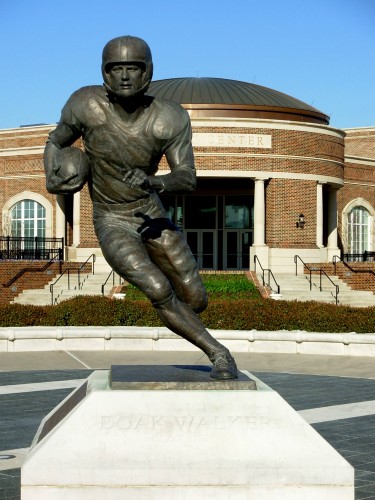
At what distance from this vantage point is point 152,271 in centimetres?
718

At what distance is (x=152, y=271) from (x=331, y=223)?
36094 mm

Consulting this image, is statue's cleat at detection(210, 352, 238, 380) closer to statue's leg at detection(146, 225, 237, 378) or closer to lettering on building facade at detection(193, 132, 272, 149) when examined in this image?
statue's leg at detection(146, 225, 237, 378)

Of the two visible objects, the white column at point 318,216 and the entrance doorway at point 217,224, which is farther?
the entrance doorway at point 217,224

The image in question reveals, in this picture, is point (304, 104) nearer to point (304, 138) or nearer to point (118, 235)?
point (304, 138)

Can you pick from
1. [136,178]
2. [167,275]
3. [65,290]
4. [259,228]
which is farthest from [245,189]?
[136,178]

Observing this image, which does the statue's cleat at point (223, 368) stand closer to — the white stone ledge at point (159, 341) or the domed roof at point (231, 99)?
the white stone ledge at point (159, 341)

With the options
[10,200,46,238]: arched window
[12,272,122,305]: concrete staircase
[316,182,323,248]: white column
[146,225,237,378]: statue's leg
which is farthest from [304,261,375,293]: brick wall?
[146,225,237,378]: statue's leg

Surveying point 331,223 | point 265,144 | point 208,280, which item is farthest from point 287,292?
point 331,223

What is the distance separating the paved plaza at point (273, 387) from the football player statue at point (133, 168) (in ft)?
6.02

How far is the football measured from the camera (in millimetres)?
7332

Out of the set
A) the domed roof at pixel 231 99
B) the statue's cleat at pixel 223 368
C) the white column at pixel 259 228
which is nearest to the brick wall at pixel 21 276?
the white column at pixel 259 228

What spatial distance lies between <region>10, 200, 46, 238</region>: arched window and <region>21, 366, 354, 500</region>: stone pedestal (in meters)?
36.6

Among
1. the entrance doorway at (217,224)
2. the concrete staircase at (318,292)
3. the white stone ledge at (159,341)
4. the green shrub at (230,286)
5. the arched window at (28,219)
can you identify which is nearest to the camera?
the white stone ledge at (159,341)

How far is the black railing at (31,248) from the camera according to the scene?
3937 centimetres
